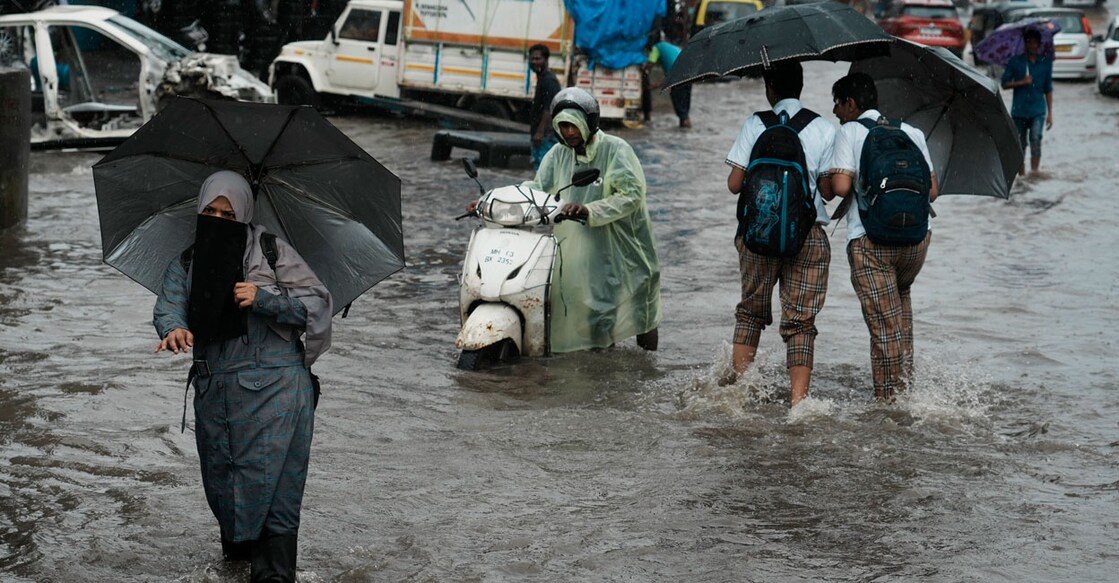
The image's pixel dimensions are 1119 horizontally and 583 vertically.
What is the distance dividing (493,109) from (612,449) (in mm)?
13665

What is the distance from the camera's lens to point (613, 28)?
18297 millimetres

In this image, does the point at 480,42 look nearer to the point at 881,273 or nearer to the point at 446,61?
the point at 446,61

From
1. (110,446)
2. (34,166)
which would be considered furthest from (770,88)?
(34,166)

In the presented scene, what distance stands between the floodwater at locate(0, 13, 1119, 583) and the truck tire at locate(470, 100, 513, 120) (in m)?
9.20

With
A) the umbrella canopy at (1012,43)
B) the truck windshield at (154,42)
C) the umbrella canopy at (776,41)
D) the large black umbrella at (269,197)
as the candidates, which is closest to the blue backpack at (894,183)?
the umbrella canopy at (776,41)

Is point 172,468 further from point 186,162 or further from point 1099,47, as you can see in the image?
point 1099,47

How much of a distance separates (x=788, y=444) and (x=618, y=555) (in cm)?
155

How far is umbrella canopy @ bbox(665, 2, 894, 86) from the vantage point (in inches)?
237

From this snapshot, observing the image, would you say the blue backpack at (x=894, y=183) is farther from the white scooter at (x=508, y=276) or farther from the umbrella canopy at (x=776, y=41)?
the white scooter at (x=508, y=276)

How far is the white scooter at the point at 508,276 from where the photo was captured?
7266 millimetres

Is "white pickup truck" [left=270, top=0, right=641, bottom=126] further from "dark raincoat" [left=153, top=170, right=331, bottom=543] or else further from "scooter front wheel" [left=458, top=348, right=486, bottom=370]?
"dark raincoat" [left=153, top=170, right=331, bottom=543]

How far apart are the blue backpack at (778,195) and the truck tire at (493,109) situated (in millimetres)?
13149

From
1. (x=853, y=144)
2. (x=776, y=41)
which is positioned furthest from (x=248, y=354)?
(x=853, y=144)

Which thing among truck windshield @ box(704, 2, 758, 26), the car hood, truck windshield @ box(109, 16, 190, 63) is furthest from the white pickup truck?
truck windshield @ box(704, 2, 758, 26)
